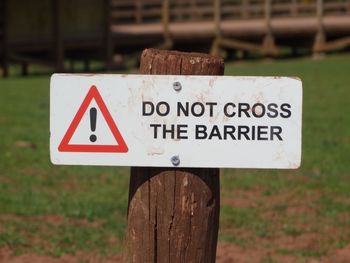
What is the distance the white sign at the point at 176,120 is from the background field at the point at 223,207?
129 inches

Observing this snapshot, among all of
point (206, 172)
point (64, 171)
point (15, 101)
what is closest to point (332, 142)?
point (64, 171)

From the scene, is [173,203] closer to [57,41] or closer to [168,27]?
[57,41]

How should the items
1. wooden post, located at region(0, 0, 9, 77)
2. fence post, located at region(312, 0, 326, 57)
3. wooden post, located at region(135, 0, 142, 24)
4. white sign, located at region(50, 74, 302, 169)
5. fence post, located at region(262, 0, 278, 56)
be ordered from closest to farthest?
white sign, located at region(50, 74, 302, 169) → wooden post, located at region(0, 0, 9, 77) → fence post, located at region(262, 0, 278, 56) → fence post, located at region(312, 0, 326, 57) → wooden post, located at region(135, 0, 142, 24)

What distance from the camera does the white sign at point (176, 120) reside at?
359 cm

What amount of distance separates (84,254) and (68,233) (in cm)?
59

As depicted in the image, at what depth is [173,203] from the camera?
145 inches

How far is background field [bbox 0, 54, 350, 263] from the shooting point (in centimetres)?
708

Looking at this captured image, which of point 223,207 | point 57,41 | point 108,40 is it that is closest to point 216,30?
point 108,40

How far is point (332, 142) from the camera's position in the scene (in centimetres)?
1243

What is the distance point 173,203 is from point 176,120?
308 millimetres

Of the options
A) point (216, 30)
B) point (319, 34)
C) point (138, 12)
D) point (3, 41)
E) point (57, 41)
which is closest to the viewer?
point (3, 41)

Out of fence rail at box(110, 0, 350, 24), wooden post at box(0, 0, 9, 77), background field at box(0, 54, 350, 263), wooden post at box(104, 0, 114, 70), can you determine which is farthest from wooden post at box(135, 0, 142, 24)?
background field at box(0, 54, 350, 263)

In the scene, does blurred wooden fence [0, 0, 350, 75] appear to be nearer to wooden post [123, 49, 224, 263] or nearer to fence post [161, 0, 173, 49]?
fence post [161, 0, 173, 49]

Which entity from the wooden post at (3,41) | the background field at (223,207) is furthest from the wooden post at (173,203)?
the wooden post at (3,41)
